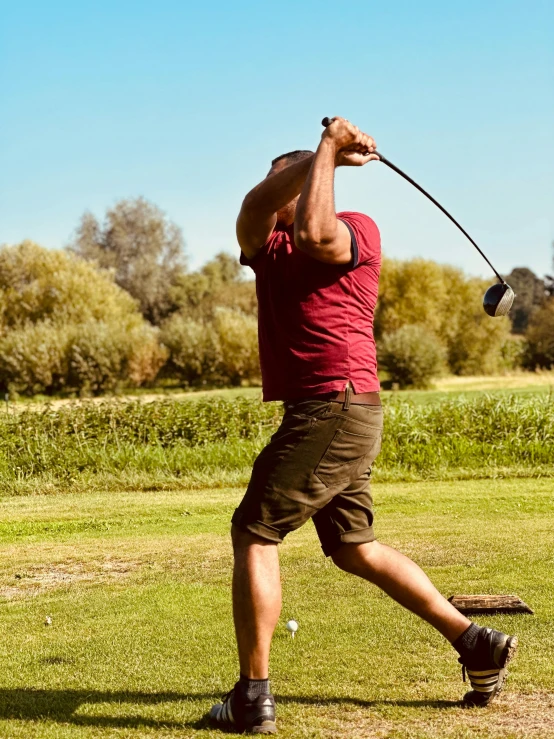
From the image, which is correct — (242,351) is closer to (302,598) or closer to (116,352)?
(116,352)

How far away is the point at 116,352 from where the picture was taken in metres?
38.5

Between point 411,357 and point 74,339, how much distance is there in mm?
13844

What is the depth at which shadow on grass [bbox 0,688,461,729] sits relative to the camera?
341 centimetres

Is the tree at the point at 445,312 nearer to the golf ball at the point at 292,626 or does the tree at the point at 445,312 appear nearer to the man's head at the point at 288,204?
the golf ball at the point at 292,626

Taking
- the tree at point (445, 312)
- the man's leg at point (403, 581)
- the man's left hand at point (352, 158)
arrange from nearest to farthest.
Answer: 1. the man's left hand at point (352, 158)
2. the man's leg at point (403, 581)
3. the tree at point (445, 312)

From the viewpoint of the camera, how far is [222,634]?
14.8 ft

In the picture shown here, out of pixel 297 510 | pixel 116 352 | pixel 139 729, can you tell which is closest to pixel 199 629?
pixel 139 729

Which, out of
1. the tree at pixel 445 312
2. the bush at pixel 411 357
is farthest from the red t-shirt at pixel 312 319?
the tree at pixel 445 312

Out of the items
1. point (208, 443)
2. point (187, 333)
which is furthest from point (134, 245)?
point (208, 443)

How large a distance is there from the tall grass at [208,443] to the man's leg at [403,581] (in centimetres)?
679

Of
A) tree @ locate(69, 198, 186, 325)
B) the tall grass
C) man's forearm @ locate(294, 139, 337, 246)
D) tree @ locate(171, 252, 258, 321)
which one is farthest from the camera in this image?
tree @ locate(69, 198, 186, 325)

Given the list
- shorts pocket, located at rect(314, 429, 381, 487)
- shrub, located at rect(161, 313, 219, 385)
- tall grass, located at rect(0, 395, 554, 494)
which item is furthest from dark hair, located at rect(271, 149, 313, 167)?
shrub, located at rect(161, 313, 219, 385)

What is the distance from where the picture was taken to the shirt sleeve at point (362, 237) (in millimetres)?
3365

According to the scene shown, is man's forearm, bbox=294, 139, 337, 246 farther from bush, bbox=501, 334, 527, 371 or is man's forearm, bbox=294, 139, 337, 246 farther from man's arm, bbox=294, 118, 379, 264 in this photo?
bush, bbox=501, 334, 527, 371
